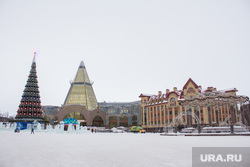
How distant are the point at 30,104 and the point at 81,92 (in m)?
34.8

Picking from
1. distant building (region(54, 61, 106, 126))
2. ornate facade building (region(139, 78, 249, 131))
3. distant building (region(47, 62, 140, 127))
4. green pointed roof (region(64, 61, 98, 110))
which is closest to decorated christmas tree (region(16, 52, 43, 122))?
distant building (region(54, 61, 106, 126))

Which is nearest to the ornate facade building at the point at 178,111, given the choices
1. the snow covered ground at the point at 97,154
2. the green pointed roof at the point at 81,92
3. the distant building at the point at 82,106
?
the distant building at the point at 82,106

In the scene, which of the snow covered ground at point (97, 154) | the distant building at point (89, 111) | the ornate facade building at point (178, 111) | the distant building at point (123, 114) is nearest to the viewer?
the snow covered ground at point (97, 154)

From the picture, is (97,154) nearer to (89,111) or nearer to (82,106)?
(89,111)

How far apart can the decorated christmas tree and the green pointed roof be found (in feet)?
99.4

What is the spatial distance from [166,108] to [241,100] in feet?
97.4

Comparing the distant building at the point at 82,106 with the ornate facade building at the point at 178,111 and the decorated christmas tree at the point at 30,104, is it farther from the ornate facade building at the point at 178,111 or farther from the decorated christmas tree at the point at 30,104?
the decorated christmas tree at the point at 30,104

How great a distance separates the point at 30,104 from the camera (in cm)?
5125

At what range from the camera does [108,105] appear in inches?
3526

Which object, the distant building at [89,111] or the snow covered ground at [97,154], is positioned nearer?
the snow covered ground at [97,154]

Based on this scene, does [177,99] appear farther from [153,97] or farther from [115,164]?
[115,164]

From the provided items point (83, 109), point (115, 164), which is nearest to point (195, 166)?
point (115, 164)

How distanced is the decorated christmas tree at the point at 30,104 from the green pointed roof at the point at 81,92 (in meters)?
30.3

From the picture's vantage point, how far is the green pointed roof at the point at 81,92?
8319 centimetres
